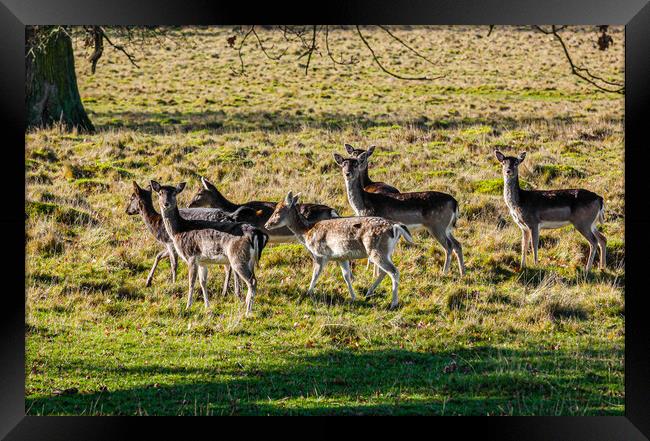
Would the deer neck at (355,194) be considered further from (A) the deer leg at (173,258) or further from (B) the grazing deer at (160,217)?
(A) the deer leg at (173,258)

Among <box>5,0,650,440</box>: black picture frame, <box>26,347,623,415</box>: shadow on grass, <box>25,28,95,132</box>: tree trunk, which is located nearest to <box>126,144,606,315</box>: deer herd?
<box>26,347,623,415</box>: shadow on grass

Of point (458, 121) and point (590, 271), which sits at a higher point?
point (458, 121)

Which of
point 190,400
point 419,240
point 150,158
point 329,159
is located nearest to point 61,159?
point 150,158

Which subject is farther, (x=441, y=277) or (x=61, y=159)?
(x=61, y=159)

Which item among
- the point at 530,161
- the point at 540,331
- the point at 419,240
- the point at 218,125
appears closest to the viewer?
the point at 540,331

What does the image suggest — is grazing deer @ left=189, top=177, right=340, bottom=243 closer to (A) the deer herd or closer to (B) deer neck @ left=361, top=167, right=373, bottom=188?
(A) the deer herd

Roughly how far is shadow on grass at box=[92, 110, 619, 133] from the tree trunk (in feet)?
3.70

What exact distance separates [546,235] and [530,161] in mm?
5389

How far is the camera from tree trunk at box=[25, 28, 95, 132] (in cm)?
2317

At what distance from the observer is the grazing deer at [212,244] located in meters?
10.9

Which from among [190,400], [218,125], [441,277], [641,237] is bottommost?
[190,400]

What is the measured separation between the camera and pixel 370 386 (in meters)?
9.01

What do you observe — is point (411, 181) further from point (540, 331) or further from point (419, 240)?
point (540, 331)

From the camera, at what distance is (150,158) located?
19469 millimetres
